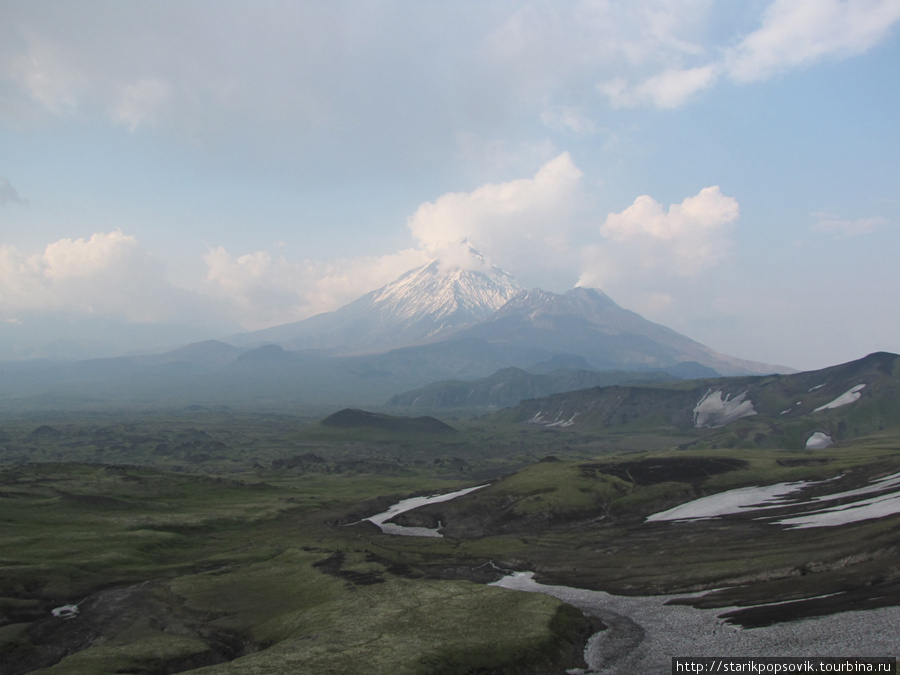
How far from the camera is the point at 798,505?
95062 millimetres

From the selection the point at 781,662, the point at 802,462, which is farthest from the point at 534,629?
the point at 802,462

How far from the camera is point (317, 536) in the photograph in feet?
346

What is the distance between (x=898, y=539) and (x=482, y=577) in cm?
4665

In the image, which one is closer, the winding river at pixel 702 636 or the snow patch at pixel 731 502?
the winding river at pixel 702 636

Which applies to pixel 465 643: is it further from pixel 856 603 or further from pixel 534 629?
pixel 856 603

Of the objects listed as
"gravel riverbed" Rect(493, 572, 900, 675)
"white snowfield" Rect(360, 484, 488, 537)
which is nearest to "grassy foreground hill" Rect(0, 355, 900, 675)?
"gravel riverbed" Rect(493, 572, 900, 675)

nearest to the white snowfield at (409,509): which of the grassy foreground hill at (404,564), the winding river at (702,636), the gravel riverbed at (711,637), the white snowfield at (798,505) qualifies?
the grassy foreground hill at (404,564)

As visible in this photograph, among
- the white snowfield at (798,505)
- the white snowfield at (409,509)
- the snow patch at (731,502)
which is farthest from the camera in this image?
the white snowfield at (409,509)

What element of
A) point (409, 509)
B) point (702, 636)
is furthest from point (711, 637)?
point (409, 509)

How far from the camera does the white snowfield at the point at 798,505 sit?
260ft

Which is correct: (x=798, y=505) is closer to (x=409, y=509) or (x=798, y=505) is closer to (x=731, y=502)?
(x=731, y=502)

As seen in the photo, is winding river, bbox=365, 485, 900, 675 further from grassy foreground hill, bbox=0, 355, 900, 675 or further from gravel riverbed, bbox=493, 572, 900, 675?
grassy foreground hill, bbox=0, 355, 900, 675

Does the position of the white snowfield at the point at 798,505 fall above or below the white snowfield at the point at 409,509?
above

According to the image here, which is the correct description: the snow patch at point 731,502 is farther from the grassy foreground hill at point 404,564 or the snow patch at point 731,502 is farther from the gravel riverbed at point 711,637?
the gravel riverbed at point 711,637
